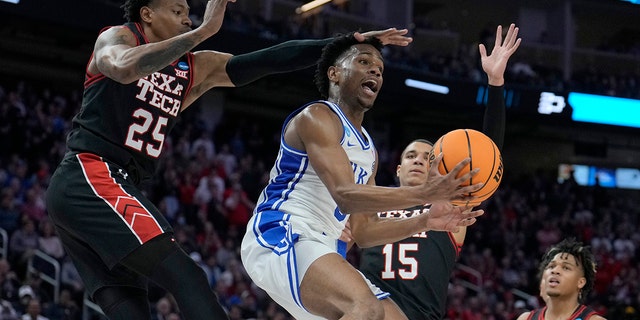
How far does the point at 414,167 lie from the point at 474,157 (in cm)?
212

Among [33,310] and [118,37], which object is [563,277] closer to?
[118,37]

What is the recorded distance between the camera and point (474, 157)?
426 centimetres

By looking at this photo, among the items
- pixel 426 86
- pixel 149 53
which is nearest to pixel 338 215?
pixel 149 53

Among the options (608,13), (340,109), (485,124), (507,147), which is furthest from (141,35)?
(608,13)

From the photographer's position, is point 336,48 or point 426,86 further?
point 426,86

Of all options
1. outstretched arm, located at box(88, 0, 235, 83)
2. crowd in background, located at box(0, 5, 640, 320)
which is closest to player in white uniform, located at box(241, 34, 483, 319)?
outstretched arm, located at box(88, 0, 235, 83)

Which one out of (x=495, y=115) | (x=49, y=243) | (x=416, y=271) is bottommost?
(x=49, y=243)

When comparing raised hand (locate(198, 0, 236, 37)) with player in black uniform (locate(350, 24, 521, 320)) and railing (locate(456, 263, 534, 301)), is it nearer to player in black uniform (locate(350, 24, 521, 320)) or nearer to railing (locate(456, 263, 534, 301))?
player in black uniform (locate(350, 24, 521, 320))

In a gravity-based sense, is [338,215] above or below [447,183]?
below

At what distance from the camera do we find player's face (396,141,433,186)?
637cm

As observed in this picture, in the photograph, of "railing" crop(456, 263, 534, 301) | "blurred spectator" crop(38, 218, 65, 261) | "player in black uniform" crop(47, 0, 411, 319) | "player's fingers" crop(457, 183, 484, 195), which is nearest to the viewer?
"player's fingers" crop(457, 183, 484, 195)

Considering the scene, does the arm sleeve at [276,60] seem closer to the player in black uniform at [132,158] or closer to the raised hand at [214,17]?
the player in black uniform at [132,158]

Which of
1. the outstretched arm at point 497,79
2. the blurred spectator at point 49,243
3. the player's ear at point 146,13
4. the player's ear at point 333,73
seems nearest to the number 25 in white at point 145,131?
the player's ear at point 146,13

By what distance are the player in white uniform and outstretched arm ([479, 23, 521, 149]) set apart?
3.64 ft
